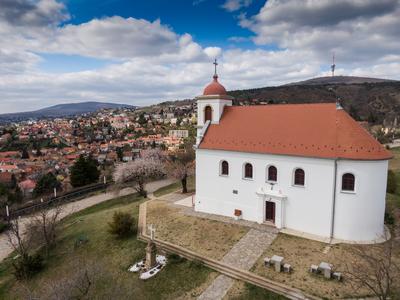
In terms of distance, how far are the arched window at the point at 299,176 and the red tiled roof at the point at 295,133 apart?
1.51 metres

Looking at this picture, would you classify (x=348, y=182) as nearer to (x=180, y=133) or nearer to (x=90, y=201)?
(x=90, y=201)

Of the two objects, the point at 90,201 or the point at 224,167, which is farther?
the point at 90,201

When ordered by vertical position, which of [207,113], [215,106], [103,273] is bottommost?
[103,273]

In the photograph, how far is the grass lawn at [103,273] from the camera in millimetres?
16484

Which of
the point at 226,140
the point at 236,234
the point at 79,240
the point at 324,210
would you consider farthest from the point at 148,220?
the point at 324,210

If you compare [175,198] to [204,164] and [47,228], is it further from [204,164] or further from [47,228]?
[47,228]

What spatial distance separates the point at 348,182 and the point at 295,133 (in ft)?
17.3

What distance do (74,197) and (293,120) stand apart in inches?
1478

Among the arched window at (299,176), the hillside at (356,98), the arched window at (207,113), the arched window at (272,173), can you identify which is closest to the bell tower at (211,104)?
the arched window at (207,113)

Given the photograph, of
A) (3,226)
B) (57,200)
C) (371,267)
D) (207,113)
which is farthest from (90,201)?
(371,267)

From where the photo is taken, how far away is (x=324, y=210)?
2062 centimetres

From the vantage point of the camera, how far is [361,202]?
19.8 metres

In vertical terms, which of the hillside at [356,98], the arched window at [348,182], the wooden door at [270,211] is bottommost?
the wooden door at [270,211]

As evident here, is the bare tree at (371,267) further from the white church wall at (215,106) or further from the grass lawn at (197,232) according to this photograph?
the white church wall at (215,106)
